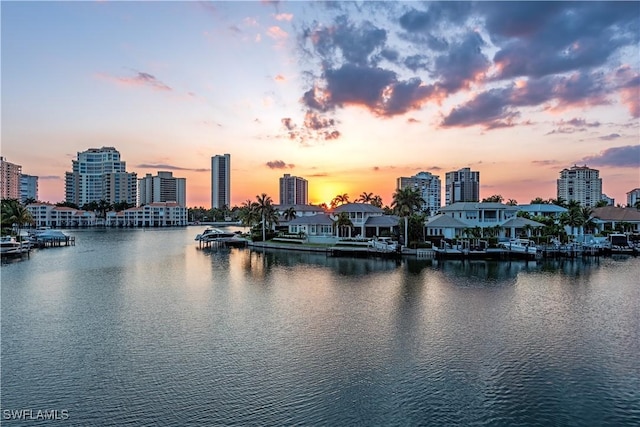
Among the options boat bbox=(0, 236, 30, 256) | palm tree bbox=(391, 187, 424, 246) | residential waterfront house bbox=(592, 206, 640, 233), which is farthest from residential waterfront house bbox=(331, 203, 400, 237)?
boat bbox=(0, 236, 30, 256)

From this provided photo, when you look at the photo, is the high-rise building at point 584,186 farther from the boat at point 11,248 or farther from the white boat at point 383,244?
the boat at point 11,248

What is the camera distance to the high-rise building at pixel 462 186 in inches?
7175

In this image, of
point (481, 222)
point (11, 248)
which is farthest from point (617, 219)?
point (11, 248)

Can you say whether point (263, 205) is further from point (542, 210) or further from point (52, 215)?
point (52, 215)

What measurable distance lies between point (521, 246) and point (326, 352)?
164ft

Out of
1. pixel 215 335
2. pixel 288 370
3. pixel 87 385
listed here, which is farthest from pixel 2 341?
pixel 288 370

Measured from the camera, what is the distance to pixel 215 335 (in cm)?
2514

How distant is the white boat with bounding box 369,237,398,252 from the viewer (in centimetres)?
6425

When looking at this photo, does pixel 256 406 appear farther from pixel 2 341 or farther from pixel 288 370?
pixel 2 341

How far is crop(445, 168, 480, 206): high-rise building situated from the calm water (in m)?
144

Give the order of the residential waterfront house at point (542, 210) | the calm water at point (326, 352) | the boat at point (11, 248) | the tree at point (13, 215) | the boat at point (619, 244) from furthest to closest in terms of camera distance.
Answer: the tree at point (13, 215)
the residential waterfront house at point (542, 210)
the boat at point (11, 248)
the boat at point (619, 244)
the calm water at point (326, 352)

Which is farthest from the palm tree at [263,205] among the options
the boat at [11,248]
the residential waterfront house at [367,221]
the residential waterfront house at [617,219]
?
the residential waterfront house at [617,219]

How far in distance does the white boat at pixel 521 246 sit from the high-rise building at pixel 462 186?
4671 inches

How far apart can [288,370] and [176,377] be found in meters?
5.09
